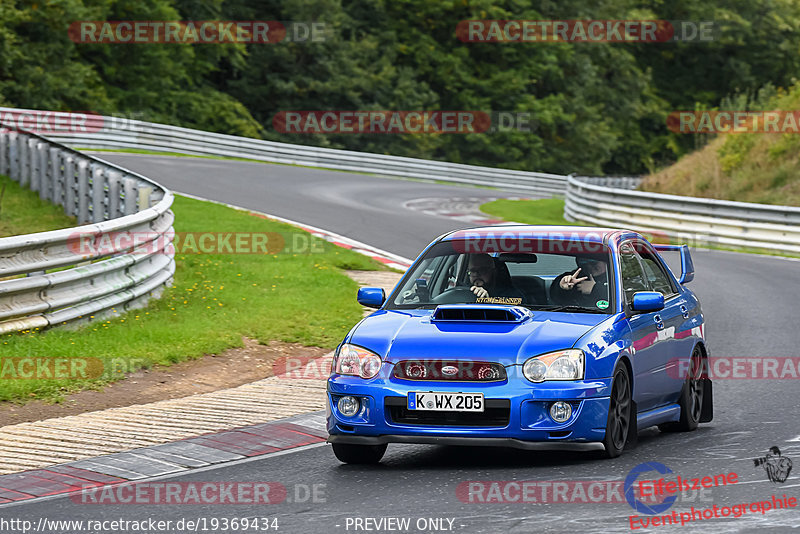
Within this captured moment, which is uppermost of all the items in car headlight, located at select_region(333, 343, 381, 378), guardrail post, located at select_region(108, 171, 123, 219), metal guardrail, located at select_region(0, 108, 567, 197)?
car headlight, located at select_region(333, 343, 381, 378)

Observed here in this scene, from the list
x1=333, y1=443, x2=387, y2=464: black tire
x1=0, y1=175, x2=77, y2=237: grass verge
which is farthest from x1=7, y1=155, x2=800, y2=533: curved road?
x1=0, y1=175, x2=77, y2=237: grass verge

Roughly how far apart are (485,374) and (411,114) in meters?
51.4

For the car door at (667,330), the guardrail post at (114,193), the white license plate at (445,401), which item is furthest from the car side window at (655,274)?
the guardrail post at (114,193)

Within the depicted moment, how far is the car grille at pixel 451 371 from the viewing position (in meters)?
7.59

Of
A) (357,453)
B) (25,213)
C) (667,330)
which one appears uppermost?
(667,330)

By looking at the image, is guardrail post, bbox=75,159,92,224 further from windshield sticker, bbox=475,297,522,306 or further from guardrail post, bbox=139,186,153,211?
windshield sticker, bbox=475,297,522,306

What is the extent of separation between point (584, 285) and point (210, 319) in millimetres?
5882

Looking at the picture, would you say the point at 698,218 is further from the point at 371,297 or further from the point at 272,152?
the point at 371,297

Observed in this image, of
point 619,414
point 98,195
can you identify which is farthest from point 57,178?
point 619,414

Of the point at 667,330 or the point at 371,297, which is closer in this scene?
the point at 371,297

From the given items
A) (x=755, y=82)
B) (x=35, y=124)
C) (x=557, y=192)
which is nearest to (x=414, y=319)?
(x=35, y=124)

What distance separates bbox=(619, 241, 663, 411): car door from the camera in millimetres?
8461

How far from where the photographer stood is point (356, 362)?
7.90 meters

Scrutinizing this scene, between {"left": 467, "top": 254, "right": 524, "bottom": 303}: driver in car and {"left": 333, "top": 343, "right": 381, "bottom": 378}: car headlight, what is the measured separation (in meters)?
1.17
